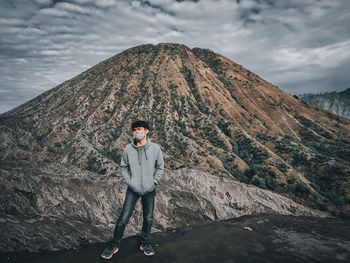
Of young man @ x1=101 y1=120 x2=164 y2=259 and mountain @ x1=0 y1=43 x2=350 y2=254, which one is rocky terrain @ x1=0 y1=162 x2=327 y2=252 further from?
young man @ x1=101 y1=120 x2=164 y2=259

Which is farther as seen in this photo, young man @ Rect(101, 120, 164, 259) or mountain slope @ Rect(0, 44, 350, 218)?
mountain slope @ Rect(0, 44, 350, 218)

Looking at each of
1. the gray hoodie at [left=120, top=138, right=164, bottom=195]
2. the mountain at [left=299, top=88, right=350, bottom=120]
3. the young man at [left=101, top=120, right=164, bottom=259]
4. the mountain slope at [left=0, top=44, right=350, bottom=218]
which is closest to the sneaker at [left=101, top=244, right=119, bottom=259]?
the young man at [left=101, top=120, right=164, bottom=259]

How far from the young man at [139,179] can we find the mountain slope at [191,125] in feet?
27.5

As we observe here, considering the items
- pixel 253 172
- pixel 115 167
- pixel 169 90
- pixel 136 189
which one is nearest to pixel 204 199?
pixel 136 189

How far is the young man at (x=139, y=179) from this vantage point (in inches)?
239

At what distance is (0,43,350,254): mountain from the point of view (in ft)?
29.7

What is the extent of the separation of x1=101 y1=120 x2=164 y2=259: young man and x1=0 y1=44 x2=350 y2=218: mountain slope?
8.40 meters

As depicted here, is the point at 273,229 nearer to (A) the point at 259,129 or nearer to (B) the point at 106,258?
(B) the point at 106,258

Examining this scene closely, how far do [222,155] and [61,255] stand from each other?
677 inches

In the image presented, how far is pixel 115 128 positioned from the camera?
2686 cm

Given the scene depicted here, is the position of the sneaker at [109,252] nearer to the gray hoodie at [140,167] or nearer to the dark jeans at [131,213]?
the dark jeans at [131,213]

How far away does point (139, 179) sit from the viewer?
612 centimetres

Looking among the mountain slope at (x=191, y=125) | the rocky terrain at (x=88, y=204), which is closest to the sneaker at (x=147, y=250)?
the rocky terrain at (x=88, y=204)

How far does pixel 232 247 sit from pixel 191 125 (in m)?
20.7
